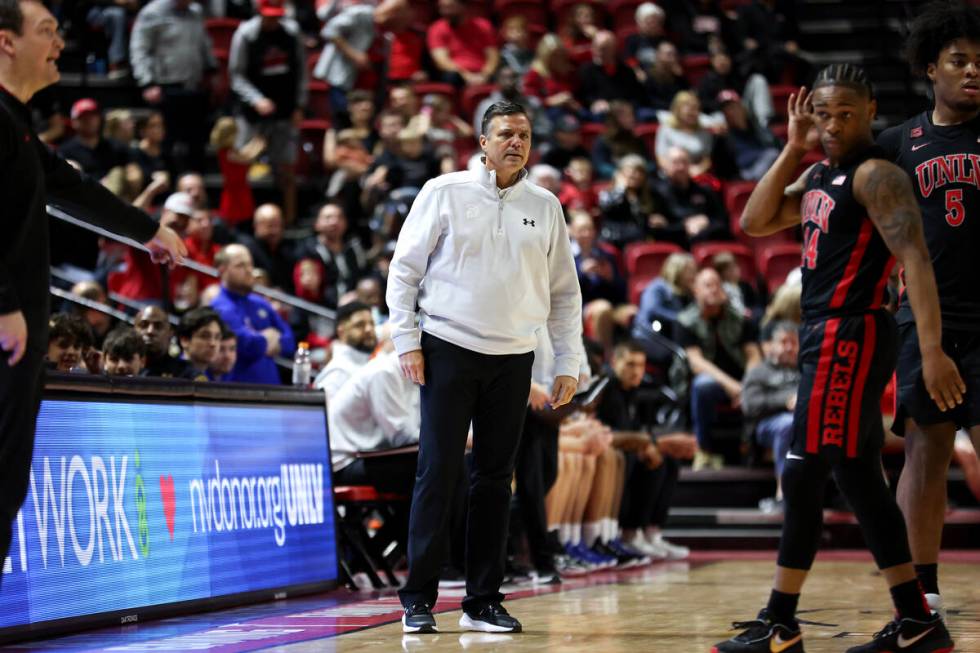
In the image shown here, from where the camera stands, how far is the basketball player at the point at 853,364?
4.11m

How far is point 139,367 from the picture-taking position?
6715 mm

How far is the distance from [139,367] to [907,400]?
11.9ft

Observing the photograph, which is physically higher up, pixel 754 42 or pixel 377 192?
pixel 754 42

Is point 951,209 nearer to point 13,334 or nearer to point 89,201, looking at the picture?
point 89,201

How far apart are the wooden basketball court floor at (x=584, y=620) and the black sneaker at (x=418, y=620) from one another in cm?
6

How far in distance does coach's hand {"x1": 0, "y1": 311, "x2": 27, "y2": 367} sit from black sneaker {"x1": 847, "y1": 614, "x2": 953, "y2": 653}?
8.38ft

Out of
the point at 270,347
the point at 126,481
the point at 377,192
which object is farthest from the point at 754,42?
the point at 126,481

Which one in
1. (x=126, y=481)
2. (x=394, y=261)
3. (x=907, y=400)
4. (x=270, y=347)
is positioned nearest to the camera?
(x=907, y=400)

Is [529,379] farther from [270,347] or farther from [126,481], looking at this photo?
[270,347]

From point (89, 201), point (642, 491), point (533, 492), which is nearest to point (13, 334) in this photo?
point (89, 201)

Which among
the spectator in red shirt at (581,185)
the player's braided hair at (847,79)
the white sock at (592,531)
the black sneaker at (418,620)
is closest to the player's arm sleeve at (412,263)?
the black sneaker at (418,620)

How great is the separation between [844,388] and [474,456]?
1.62m

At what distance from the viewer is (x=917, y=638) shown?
4184 millimetres

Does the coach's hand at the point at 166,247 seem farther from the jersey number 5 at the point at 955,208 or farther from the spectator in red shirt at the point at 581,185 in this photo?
the spectator in red shirt at the point at 581,185
